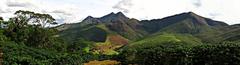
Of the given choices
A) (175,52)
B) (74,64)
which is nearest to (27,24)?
(74,64)

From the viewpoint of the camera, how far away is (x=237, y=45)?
284 feet

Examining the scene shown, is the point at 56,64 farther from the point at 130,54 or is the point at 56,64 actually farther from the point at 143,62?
the point at 130,54

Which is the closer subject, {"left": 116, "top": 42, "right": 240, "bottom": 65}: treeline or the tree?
{"left": 116, "top": 42, "right": 240, "bottom": 65}: treeline

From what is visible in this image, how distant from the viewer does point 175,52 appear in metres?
103

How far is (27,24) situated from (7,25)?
733cm

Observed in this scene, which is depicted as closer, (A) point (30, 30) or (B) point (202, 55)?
(B) point (202, 55)

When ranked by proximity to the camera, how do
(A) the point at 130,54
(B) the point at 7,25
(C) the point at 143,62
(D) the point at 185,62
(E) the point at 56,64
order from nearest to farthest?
(D) the point at 185,62, (E) the point at 56,64, (C) the point at 143,62, (B) the point at 7,25, (A) the point at 130,54

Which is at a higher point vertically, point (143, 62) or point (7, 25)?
point (7, 25)

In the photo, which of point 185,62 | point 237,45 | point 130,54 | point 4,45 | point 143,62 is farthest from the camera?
point 130,54

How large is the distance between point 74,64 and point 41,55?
568 inches

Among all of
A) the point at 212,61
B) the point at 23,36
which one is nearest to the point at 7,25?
the point at 23,36

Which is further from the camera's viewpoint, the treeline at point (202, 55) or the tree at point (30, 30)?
the tree at point (30, 30)

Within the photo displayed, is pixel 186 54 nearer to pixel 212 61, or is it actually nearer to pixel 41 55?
pixel 212 61

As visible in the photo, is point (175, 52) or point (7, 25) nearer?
point (175, 52)
